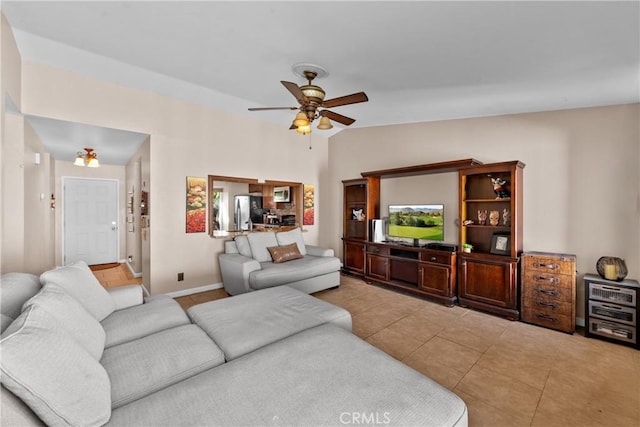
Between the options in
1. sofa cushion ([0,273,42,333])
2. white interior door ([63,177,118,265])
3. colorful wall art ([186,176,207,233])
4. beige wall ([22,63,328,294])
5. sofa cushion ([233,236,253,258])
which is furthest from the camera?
white interior door ([63,177,118,265])

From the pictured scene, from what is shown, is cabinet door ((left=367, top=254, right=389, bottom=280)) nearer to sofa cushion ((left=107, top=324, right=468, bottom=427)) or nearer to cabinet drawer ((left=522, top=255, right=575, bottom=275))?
cabinet drawer ((left=522, top=255, right=575, bottom=275))

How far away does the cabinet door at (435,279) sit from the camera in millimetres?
3674

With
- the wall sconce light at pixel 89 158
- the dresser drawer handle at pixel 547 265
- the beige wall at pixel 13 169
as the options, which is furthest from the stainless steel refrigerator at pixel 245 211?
the dresser drawer handle at pixel 547 265

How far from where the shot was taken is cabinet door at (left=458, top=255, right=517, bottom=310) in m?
3.21

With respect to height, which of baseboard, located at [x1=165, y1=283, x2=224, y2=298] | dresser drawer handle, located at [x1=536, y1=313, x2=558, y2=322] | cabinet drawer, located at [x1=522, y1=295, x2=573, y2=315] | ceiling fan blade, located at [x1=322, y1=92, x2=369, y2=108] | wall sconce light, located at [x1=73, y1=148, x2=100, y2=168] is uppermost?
ceiling fan blade, located at [x1=322, y1=92, x2=369, y2=108]

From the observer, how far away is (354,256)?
5.09 meters

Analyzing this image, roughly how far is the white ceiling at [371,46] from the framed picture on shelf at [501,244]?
5.16ft

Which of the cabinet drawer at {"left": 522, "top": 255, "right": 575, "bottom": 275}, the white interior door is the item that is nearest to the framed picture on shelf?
the cabinet drawer at {"left": 522, "top": 255, "right": 575, "bottom": 275}

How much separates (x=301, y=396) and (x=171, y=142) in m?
3.87

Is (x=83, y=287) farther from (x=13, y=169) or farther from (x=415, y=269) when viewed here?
(x=415, y=269)

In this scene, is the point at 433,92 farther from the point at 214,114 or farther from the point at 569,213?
the point at 214,114

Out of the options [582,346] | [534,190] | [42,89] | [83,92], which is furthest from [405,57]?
[42,89]

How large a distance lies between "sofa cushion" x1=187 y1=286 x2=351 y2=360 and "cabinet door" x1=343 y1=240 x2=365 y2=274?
242 cm

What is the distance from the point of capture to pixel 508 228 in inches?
135
